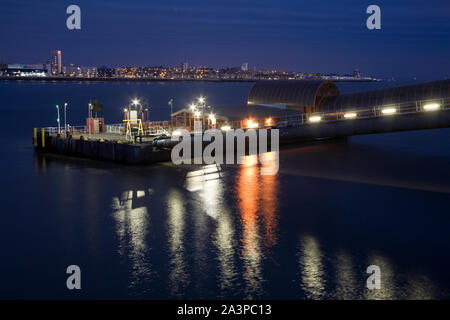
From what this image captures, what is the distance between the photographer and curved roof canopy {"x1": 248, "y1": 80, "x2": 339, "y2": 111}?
56094 millimetres

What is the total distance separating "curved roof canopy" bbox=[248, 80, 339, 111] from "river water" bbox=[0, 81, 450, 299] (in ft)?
47.9

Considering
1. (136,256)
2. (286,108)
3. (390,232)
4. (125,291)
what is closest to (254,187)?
(390,232)

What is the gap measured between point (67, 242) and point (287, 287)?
10.8 meters

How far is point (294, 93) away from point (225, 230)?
3600 cm

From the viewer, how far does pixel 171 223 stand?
25625 mm

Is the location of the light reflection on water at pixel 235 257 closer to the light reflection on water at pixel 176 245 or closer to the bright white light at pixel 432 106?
the light reflection on water at pixel 176 245

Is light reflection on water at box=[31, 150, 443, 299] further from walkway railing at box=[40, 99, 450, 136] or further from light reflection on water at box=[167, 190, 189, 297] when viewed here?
walkway railing at box=[40, 99, 450, 136]

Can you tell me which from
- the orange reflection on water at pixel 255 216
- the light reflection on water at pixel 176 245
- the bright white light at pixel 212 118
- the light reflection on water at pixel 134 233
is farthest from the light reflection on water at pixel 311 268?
the bright white light at pixel 212 118

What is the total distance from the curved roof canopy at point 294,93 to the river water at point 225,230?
47.9 feet

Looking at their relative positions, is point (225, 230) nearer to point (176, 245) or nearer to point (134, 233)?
point (176, 245)

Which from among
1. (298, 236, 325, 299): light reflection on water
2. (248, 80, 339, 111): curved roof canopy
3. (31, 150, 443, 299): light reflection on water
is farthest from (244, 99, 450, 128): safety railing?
(298, 236, 325, 299): light reflection on water

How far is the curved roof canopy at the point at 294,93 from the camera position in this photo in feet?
184

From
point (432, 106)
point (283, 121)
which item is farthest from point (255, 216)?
point (432, 106)
